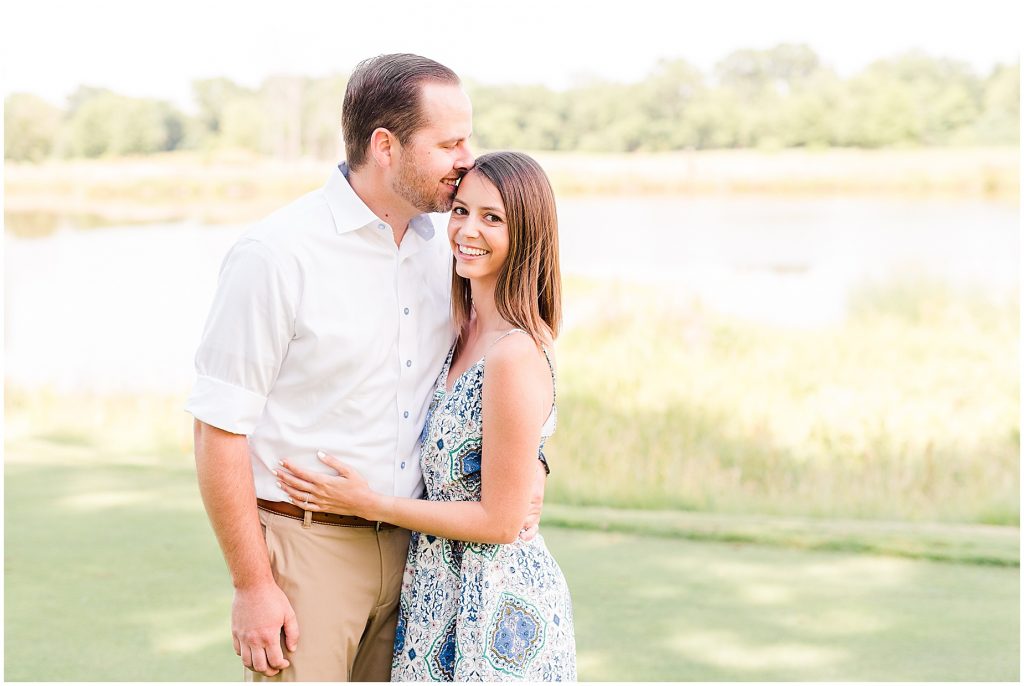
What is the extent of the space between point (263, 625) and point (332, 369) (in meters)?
0.39

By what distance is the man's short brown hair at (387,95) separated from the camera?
1.68 metres

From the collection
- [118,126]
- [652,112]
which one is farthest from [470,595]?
[118,126]

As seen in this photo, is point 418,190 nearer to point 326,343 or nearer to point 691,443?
point 326,343

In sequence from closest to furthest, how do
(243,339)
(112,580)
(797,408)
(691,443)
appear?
(243,339), (112,580), (691,443), (797,408)

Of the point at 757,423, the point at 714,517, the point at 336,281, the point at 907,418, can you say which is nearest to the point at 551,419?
the point at 336,281

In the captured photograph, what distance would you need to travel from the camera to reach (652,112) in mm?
6945

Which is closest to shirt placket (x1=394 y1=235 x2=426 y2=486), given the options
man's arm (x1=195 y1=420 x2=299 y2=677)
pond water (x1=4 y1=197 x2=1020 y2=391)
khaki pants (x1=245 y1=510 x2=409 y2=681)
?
khaki pants (x1=245 y1=510 x2=409 y2=681)

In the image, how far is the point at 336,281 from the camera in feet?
5.49

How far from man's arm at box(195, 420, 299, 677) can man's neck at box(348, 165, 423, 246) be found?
409 mm

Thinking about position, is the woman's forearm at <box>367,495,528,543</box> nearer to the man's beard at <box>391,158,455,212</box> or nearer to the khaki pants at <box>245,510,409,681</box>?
the khaki pants at <box>245,510,409,681</box>

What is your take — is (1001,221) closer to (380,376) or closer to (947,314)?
(947,314)

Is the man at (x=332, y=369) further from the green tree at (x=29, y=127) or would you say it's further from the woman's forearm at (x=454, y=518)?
the green tree at (x=29, y=127)

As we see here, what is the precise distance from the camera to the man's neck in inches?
68.2

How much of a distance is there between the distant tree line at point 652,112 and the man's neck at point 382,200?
203 inches
